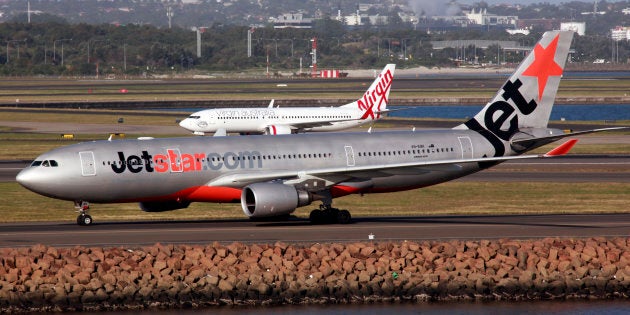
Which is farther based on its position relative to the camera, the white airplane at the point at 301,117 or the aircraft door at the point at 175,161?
the white airplane at the point at 301,117

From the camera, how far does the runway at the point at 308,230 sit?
3981 centimetres

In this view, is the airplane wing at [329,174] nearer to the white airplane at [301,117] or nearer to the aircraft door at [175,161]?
the aircraft door at [175,161]

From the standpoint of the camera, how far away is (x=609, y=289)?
35094mm

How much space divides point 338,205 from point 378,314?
2010cm

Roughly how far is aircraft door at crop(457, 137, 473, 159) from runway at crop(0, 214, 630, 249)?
2.90 m

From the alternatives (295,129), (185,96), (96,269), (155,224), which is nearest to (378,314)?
(96,269)

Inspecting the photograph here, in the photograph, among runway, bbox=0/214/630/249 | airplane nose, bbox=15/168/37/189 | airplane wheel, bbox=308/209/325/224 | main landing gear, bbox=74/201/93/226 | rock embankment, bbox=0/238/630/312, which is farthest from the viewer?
airplane wheel, bbox=308/209/325/224

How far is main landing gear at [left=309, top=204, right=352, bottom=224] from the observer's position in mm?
45250

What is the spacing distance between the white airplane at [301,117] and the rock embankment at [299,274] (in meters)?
57.7

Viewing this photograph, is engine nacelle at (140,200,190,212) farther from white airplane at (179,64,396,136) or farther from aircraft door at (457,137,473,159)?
white airplane at (179,64,396,136)

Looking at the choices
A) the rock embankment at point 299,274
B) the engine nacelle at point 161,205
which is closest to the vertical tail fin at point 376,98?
the engine nacelle at point 161,205

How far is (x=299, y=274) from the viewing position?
113 feet

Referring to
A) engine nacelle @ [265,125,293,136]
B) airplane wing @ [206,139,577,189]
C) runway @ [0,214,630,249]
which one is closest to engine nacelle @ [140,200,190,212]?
runway @ [0,214,630,249]

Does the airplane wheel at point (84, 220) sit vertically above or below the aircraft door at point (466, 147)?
below
